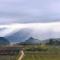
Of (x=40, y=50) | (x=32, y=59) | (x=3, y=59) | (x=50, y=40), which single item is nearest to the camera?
(x=3, y=59)

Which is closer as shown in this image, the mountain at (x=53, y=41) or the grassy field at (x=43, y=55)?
the grassy field at (x=43, y=55)

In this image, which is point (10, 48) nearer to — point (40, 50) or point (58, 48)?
point (40, 50)

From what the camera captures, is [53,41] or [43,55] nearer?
[43,55]

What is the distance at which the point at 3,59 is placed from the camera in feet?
39.9

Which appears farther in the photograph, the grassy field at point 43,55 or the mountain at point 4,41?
the mountain at point 4,41

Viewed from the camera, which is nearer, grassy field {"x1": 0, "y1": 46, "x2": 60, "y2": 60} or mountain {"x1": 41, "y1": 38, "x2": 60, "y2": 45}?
grassy field {"x1": 0, "y1": 46, "x2": 60, "y2": 60}

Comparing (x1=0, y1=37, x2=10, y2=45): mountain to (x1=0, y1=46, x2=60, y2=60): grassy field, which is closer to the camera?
(x1=0, y1=46, x2=60, y2=60): grassy field

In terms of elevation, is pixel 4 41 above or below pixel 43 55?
above

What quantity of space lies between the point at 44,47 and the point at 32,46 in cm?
91

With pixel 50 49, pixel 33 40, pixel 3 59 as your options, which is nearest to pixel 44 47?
pixel 50 49

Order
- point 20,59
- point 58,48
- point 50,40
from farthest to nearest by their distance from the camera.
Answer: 1. point 50,40
2. point 58,48
3. point 20,59

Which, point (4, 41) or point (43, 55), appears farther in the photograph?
point (4, 41)

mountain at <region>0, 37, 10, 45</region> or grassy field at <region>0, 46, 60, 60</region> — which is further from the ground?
mountain at <region>0, 37, 10, 45</region>

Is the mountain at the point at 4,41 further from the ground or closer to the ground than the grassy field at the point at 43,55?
further from the ground
